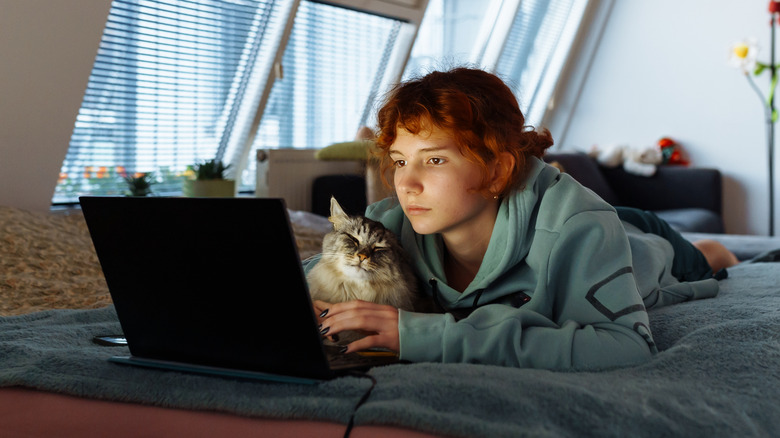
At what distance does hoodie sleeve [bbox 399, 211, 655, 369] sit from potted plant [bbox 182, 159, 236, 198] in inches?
96.8

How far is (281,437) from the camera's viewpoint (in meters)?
0.90

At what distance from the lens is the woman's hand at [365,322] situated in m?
1.08

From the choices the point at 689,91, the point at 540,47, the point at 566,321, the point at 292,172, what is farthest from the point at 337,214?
the point at 540,47

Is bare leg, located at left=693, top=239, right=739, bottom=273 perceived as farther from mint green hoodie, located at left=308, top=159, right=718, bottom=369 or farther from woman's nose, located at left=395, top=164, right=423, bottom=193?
woman's nose, located at left=395, top=164, right=423, bottom=193

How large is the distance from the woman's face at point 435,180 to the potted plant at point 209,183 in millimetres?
2298

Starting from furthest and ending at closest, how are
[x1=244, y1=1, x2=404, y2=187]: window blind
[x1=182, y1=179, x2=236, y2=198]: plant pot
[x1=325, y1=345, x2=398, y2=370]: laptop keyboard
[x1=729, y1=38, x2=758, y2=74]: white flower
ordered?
[x1=729, y1=38, x2=758, y2=74]: white flower → [x1=244, y1=1, x2=404, y2=187]: window blind → [x1=182, y1=179, x2=236, y2=198]: plant pot → [x1=325, y1=345, x2=398, y2=370]: laptop keyboard


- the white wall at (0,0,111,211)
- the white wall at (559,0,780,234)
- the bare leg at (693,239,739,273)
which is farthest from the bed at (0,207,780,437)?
the white wall at (559,0,780,234)

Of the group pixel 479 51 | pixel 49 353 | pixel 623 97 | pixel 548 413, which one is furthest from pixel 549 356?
pixel 623 97

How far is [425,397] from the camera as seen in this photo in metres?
0.90

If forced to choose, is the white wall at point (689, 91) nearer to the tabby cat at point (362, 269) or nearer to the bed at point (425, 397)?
the bed at point (425, 397)

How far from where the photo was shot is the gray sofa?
4895mm

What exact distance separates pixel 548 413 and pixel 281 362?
355 millimetres

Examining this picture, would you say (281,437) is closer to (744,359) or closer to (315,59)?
(744,359)

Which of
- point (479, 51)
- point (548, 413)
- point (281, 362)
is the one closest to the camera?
point (548, 413)
